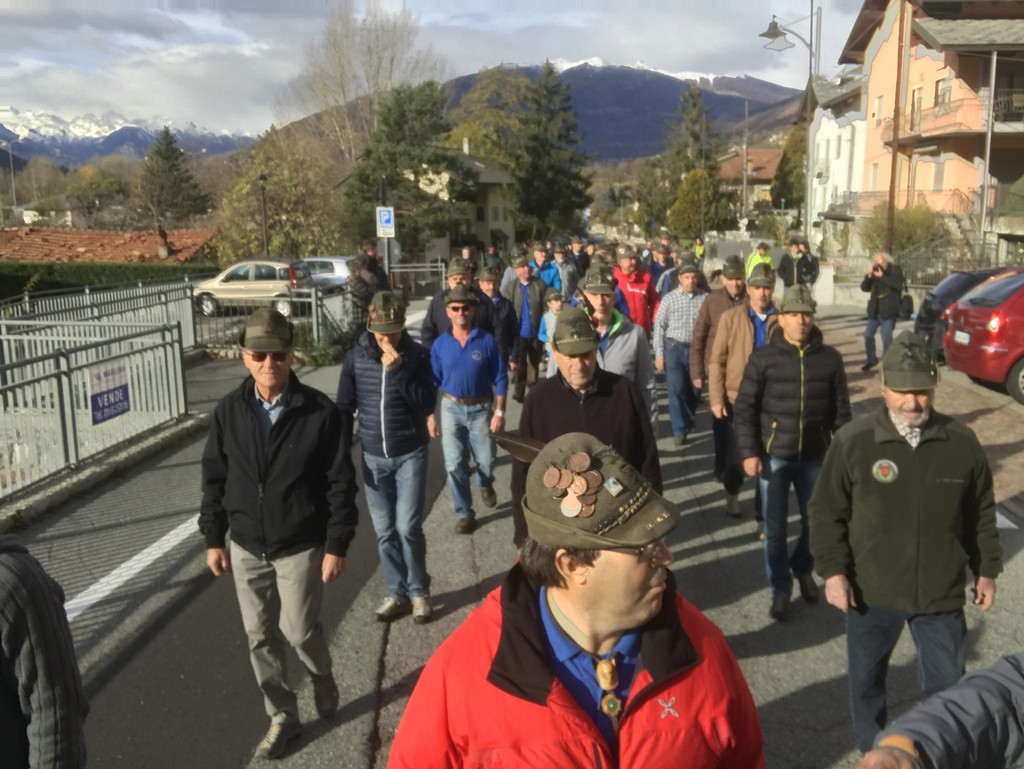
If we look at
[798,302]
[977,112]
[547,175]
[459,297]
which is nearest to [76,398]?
[459,297]

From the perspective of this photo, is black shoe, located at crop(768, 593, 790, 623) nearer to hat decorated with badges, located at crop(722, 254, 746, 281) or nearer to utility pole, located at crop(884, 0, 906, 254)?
hat decorated with badges, located at crop(722, 254, 746, 281)

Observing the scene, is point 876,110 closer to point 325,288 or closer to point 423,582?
point 325,288

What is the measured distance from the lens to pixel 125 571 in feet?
20.9

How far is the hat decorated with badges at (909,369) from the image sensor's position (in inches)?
140

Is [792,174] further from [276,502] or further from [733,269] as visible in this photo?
[276,502]

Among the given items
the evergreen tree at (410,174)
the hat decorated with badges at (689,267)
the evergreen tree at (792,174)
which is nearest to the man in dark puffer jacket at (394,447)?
the hat decorated with badges at (689,267)

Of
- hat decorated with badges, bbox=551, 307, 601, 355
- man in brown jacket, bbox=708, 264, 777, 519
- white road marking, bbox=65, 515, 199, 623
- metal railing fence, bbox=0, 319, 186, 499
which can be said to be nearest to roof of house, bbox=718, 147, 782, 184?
metal railing fence, bbox=0, 319, 186, 499

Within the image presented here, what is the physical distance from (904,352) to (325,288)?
22.0 meters

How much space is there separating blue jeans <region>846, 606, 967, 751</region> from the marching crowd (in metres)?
0.01

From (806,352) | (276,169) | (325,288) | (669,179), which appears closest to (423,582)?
(806,352)

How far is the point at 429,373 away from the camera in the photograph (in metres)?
5.71

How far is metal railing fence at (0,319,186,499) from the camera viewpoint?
25.8 ft

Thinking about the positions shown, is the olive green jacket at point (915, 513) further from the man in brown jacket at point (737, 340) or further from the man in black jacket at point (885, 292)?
the man in black jacket at point (885, 292)

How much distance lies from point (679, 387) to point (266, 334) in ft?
20.0
